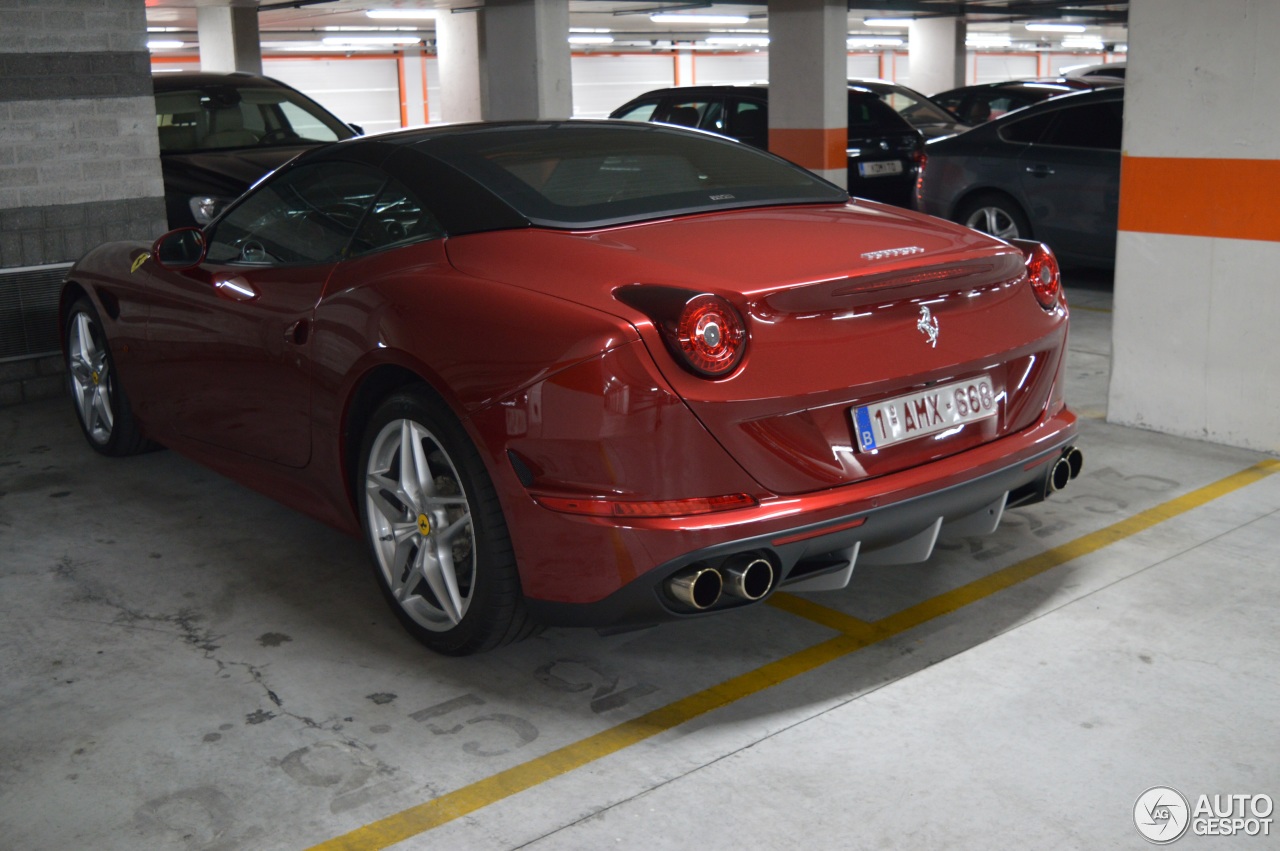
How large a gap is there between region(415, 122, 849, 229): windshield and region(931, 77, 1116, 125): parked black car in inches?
496

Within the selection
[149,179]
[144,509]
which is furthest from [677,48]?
[144,509]

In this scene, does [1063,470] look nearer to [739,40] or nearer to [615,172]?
[615,172]

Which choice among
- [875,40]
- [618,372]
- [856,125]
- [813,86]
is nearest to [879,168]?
[856,125]

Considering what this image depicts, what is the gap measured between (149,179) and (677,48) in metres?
28.3

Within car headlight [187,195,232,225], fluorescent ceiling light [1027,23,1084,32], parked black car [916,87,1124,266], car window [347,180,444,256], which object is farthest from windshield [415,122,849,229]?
fluorescent ceiling light [1027,23,1084,32]

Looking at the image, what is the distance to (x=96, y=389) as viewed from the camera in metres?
5.36

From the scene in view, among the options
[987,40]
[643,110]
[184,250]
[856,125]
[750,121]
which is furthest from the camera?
[987,40]

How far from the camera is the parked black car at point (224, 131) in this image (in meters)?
8.16

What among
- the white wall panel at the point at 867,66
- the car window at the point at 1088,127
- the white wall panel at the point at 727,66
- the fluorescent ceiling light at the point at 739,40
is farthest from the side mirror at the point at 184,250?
the white wall panel at the point at 867,66

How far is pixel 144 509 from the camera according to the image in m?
4.79

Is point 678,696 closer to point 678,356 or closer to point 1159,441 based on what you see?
point 678,356

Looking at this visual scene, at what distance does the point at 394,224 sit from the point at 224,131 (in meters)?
5.85

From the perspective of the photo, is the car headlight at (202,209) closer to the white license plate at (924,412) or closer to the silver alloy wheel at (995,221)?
the white license plate at (924,412)

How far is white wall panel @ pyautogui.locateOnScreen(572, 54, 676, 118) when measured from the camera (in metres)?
34.4
